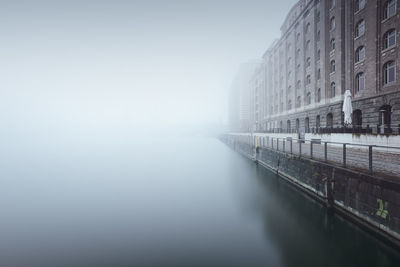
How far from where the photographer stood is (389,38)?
17531 mm

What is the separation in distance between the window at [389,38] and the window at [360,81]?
317cm

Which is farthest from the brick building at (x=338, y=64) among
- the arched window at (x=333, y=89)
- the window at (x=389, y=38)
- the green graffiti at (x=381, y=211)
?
the green graffiti at (x=381, y=211)

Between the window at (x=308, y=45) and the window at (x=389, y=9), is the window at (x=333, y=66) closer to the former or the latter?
the window at (x=308, y=45)

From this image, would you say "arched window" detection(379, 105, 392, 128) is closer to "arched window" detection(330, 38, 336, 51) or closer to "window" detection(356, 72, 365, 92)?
"window" detection(356, 72, 365, 92)

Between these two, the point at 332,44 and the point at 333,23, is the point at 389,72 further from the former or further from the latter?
the point at 333,23

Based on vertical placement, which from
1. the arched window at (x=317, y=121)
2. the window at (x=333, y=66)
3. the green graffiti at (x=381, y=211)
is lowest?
the green graffiti at (x=381, y=211)

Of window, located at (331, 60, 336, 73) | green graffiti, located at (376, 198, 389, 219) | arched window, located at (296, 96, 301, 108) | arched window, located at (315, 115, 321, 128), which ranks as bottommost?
green graffiti, located at (376, 198, 389, 219)

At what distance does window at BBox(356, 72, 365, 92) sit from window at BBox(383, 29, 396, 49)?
3170mm

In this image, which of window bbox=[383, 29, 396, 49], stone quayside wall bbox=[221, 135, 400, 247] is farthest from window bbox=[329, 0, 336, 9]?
stone quayside wall bbox=[221, 135, 400, 247]

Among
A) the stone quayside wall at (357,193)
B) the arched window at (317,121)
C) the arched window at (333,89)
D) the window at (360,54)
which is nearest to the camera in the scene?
the stone quayside wall at (357,193)

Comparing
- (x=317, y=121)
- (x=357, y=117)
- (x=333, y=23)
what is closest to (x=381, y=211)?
(x=357, y=117)

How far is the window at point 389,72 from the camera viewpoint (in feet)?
55.9

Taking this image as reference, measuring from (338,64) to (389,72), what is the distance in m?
6.10

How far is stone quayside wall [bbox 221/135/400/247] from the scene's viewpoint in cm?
654
